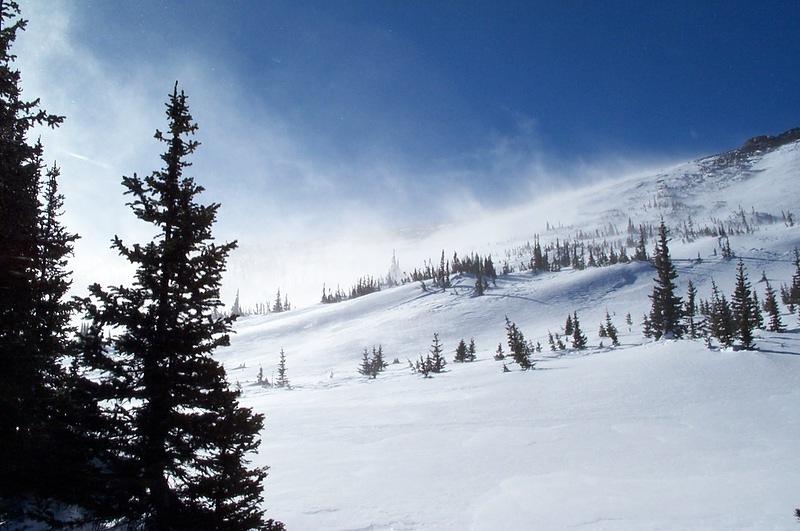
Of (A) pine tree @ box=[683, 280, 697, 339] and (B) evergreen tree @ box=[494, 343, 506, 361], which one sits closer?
(A) pine tree @ box=[683, 280, 697, 339]

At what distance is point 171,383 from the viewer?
5.18 metres

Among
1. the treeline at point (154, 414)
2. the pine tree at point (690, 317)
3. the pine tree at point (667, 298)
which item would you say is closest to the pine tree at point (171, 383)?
the treeline at point (154, 414)

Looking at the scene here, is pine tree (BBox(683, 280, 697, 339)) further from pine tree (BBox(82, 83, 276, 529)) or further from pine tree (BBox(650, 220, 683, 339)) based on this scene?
pine tree (BBox(82, 83, 276, 529))

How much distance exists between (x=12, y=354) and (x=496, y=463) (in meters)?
10.2

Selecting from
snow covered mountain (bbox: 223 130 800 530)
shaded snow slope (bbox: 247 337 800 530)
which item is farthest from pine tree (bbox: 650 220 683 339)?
shaded snow slope (bbox: 247 337 800 530)

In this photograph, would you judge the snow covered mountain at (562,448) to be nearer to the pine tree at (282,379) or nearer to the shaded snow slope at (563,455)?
the shaded snow slope at (563,455)

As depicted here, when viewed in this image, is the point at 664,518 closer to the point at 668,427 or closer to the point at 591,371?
the point at 668,427

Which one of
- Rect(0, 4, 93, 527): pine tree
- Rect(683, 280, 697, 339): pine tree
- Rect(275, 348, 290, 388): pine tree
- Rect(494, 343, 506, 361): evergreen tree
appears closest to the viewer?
Rect(0, 4, 93, 527): pine tree

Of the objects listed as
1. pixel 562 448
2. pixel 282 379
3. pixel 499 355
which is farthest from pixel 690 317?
pixel 282 379

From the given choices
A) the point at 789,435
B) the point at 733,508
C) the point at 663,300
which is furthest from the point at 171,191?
the point at 663,300

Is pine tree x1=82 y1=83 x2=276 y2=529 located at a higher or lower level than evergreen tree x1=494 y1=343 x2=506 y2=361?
higher

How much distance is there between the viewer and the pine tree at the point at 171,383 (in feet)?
16.2

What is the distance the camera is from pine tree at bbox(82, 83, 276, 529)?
4934 mm

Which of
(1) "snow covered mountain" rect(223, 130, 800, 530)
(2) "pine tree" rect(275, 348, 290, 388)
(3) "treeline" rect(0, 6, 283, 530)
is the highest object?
(3) "treeline" rect(0, 6, 283, 530)
